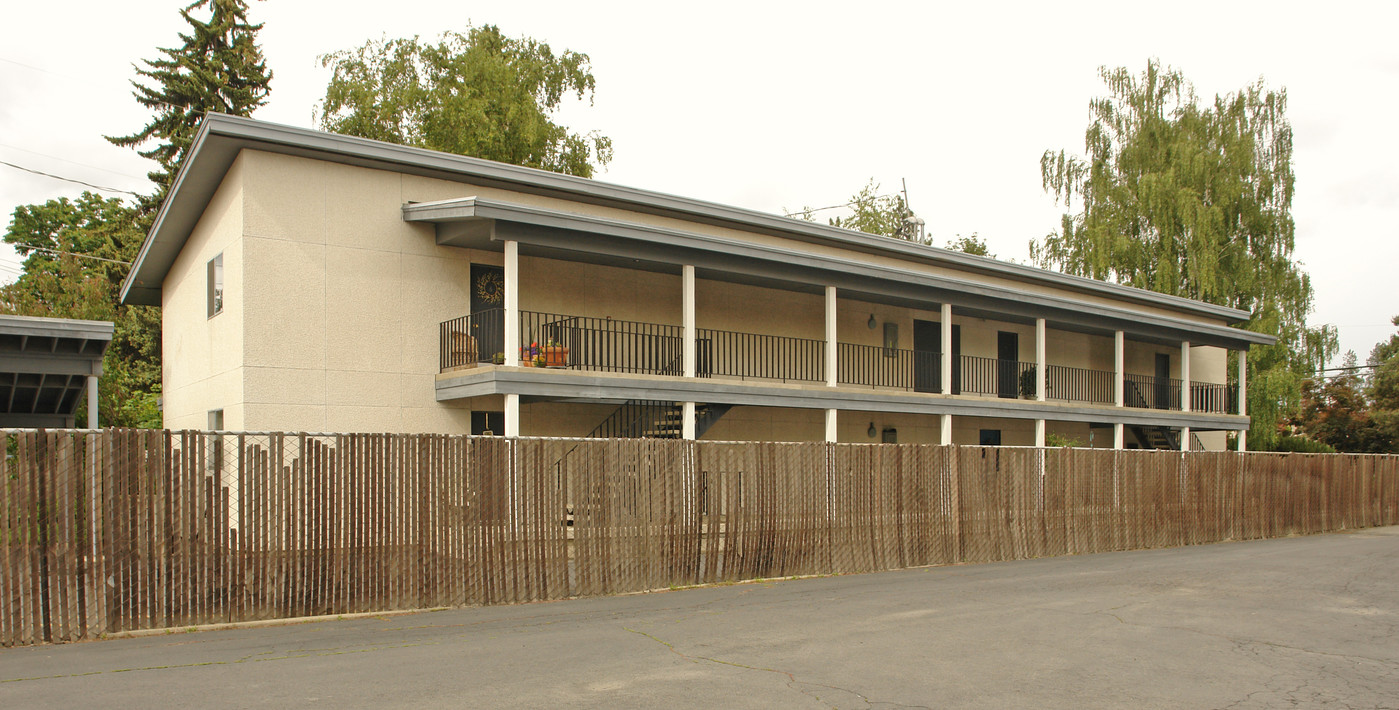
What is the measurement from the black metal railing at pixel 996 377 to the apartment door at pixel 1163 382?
548 cm

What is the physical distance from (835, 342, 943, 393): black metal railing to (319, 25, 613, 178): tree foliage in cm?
1631

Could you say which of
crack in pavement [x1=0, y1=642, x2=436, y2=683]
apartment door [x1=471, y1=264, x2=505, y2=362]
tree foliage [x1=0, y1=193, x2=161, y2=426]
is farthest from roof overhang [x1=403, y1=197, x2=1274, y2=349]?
tree foliage [x1=0, y1=193, x2=161, y2=426]

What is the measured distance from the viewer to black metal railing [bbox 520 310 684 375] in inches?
682

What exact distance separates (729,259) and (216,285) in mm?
8978

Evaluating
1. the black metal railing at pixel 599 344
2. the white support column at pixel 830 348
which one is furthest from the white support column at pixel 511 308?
the white support column at pixel 830 348

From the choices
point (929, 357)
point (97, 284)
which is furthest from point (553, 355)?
point (97, 284)

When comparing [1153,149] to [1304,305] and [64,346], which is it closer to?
[1304,305]

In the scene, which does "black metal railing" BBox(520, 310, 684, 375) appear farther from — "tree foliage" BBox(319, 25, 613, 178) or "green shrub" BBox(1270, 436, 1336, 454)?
"green shrub" BBox(1270, 436, 1336, 454)

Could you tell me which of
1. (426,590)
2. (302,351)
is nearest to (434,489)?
(426,590)

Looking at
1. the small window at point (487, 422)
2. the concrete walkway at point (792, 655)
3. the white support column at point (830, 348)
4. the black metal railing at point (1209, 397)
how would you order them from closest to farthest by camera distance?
the concrete walkway at point (792, 655), the small window at point (487, 422), the white support column at point (830, 348), the black metal railing at point (1209, 397)

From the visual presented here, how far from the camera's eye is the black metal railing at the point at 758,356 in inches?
825

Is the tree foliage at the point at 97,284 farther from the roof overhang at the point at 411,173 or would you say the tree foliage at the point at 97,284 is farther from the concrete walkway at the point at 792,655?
the concrete walkway at the point at 792,655

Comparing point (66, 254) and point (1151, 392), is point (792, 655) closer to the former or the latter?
point (1151, 392)

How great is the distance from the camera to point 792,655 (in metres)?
7.83
